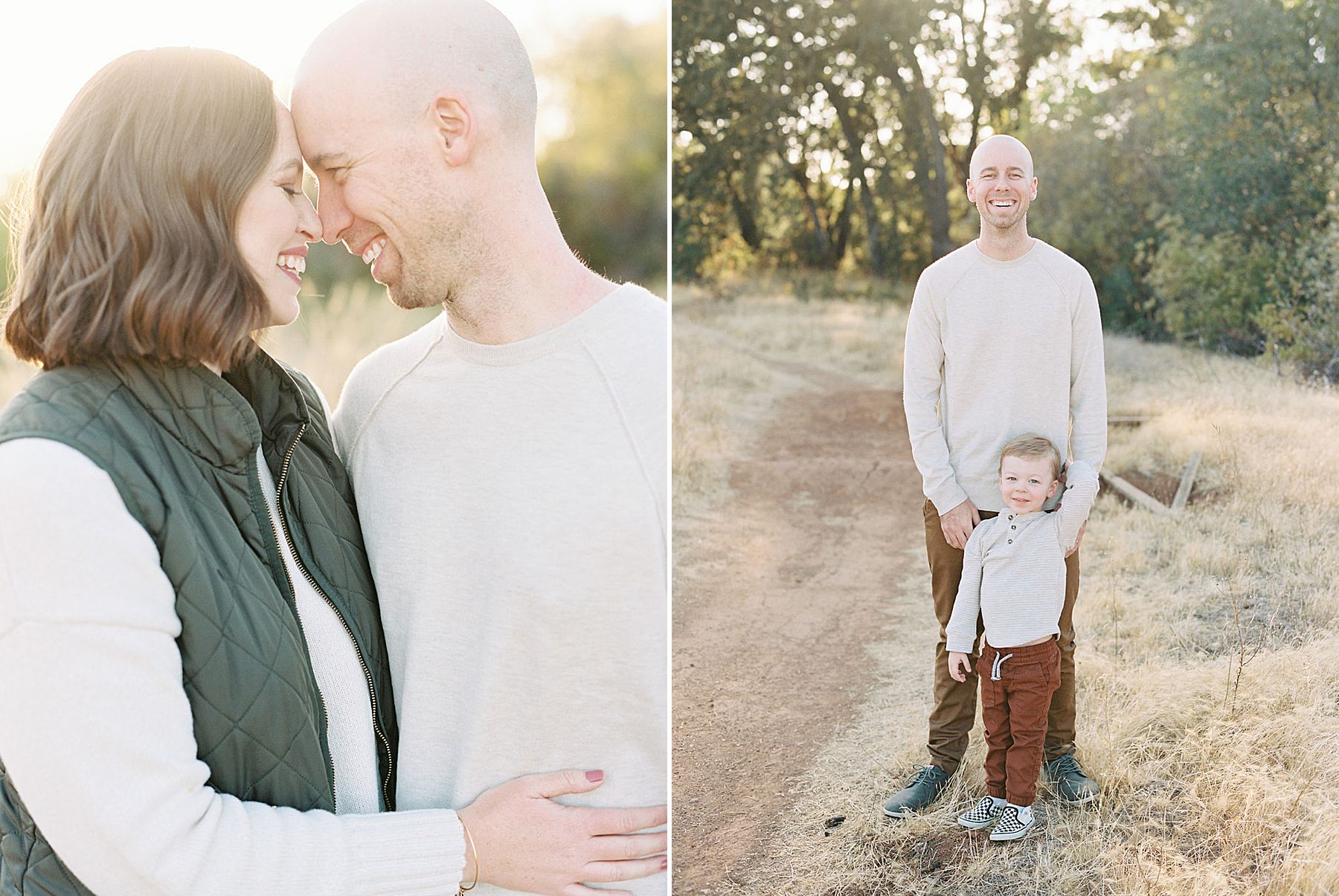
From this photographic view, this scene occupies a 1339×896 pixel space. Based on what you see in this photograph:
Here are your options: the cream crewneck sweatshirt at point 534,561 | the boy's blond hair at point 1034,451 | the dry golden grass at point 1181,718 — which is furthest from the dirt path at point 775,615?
the cream crewneck sweatshirt at point 534,561

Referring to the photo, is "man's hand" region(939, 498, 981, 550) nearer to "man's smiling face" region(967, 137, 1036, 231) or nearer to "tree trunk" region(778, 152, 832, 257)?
"man's smiling face" region(967, 137, 1036, 231)

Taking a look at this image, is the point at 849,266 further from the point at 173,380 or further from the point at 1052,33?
the point at 173,380

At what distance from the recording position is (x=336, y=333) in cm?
409

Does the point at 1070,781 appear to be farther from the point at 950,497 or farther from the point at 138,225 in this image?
the point at 138,225

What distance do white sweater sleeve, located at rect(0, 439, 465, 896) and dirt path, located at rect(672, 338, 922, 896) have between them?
202 cm

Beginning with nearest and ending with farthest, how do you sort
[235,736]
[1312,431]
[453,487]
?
1. [235,736]
2. [453,487]
3. [1312,431]

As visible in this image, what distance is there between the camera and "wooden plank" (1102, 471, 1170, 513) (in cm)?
461

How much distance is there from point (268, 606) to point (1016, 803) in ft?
6.71

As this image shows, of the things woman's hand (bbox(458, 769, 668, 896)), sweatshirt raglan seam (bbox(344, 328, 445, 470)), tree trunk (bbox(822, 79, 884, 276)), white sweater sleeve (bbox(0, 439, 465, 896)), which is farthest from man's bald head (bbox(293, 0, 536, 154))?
tree trunk (bbox(822, 79, 884, 276))

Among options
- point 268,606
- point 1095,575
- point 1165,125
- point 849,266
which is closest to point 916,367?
point 268,606

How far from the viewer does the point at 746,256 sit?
43.6 feet

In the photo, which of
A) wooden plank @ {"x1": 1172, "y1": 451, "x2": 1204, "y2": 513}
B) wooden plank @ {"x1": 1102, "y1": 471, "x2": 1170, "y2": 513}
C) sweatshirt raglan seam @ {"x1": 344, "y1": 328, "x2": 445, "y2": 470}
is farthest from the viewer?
wooden plank @ {"x1": 1102, "y1": 471, "x2": 1170, "y2": 513}

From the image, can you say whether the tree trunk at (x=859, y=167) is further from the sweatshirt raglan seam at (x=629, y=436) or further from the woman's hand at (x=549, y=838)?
the woman's hand at (x=549, y=838)

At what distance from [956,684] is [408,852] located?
1818 millimetres
